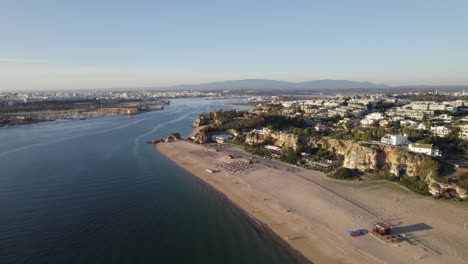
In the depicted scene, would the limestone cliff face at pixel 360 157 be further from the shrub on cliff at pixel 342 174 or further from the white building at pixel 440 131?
the white building at pixel 440 131

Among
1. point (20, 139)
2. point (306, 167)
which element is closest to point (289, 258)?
point (306, 167)

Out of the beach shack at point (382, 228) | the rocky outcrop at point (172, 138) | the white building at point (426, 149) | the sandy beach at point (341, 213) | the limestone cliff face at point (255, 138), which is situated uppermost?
the white building at point (426, 149)

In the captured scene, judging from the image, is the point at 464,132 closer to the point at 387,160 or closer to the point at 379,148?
the point at 379,148

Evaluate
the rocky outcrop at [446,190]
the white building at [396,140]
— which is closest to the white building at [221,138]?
the white building at [396,140]

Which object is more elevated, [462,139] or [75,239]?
[462,139]

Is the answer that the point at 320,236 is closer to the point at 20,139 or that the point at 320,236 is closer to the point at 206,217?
the point at 206,217

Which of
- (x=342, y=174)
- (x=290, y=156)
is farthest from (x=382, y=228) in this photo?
(x=290, y=156)
